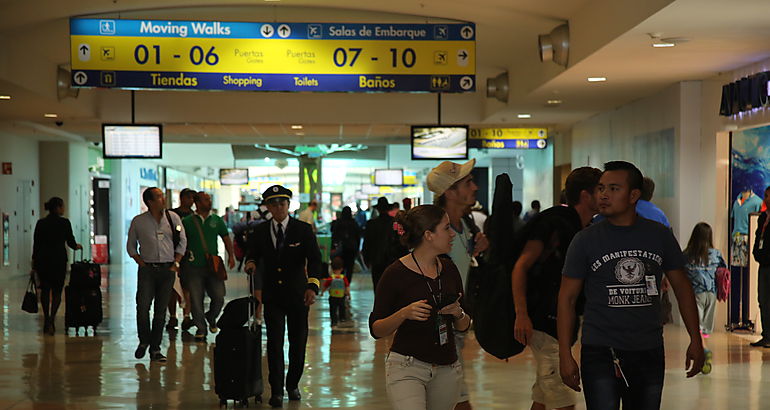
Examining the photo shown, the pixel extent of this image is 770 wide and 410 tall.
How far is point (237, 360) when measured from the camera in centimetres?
732

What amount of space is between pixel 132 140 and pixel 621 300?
12180mm

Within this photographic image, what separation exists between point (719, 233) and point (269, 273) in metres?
6.82

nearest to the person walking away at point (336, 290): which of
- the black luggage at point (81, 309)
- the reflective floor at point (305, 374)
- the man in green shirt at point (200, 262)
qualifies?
the reflective floor at point (305, 374)

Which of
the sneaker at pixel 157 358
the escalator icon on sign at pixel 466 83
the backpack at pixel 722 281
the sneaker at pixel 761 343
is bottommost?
the sneaker at pixel 761 343

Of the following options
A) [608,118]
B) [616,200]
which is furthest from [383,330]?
[608,118]

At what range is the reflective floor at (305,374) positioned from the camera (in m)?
7.60

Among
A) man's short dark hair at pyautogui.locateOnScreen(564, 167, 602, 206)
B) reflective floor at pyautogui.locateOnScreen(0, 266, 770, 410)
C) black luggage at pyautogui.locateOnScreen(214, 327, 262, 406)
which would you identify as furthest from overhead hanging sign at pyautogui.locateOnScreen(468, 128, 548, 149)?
man's short dark hair at pyautogui.locateOnScreen(564, 167, 602, 206)

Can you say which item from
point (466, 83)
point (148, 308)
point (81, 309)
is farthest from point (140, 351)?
point (466, 83)

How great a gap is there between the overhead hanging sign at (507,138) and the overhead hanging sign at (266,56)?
326 inches

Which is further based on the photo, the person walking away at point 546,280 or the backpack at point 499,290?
the backpack at point 499,290

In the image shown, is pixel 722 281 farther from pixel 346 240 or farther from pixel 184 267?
pixel 346 240

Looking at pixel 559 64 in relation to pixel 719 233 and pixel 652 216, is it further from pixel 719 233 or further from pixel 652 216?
pixel 652 216

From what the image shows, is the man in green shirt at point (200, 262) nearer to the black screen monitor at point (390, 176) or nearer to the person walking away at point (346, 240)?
the person walking away at point (346, 240)

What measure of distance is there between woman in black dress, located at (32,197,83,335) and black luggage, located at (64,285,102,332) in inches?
14.2
